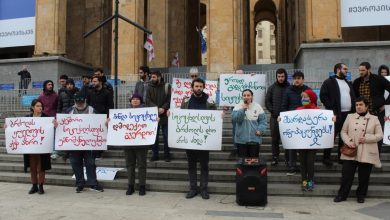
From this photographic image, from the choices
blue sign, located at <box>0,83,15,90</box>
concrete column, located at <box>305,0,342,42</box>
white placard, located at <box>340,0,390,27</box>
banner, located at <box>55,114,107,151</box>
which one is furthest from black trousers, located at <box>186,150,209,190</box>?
blue sign, located at <box>0,83,15,90</box>

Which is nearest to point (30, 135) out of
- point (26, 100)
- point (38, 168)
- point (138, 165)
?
point (38, 168)

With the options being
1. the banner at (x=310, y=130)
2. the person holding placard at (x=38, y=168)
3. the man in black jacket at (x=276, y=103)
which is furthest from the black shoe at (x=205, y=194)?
the person holding placard at (x=38, y=168)

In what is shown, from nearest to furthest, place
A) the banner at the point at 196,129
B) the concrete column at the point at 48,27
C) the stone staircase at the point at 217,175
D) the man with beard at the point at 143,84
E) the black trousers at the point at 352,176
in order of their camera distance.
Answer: the black trousers at the point at 352,176 → the banner at the point at 196,129 → the stone staircase at the point at 217,175 → the man with beard at the point at 143,84 → the concrete column at the point at 48,27

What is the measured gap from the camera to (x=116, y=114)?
9406 millimetres

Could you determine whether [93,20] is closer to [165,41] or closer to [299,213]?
[165,41]

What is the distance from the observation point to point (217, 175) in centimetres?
968

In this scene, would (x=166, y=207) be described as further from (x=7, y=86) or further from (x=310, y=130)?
(x=7, y=86)

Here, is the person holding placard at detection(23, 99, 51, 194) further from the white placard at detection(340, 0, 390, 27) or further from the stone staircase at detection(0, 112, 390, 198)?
the white placard at detection(340, 0, 390, 27)

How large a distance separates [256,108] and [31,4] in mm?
17966

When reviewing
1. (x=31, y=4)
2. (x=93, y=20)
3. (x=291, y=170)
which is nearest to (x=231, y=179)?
(x=291, y=170)

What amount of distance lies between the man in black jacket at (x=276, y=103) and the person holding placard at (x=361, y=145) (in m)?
1.73

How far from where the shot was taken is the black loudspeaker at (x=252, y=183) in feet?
25.7

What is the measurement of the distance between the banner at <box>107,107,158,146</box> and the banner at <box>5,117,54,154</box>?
1343 mm

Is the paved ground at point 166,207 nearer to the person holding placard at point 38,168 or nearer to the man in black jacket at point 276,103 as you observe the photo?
the person holding placard at point 38,168
